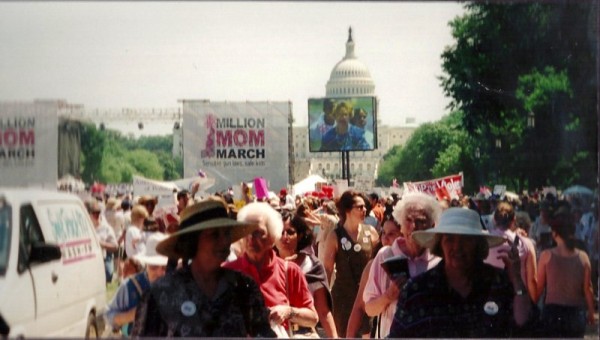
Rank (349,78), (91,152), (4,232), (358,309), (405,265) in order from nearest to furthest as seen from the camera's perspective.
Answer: (4,232) → (91,152) → (349,78) → (405,265) → (358,309)

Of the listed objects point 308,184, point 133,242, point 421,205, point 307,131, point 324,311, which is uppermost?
point 307,131

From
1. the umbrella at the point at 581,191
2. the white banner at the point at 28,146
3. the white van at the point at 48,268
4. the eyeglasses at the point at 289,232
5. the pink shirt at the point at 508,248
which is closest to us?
the white van at the point at 48,268

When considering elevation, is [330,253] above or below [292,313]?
above

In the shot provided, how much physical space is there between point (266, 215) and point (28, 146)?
1.12m

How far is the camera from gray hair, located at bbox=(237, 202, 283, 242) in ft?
16.2

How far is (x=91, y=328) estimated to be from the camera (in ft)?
15.5

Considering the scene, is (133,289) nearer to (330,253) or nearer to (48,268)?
(48,268)

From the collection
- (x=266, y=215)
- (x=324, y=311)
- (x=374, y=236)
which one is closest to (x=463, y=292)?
(x=266, y=215)

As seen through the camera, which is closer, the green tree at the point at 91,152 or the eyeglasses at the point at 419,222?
the green tree at the point at 91,152

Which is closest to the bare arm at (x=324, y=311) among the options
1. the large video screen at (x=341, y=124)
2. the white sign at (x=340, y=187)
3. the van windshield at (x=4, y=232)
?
the white sign at (x=340, y=187)

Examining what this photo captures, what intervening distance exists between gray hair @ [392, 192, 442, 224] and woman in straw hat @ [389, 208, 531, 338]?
0.05 meters

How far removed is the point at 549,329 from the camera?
16.3 feet

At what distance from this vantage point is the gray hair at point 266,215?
4.94m

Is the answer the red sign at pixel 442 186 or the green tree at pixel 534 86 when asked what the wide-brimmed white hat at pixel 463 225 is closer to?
the red sign at pixel 442 186
